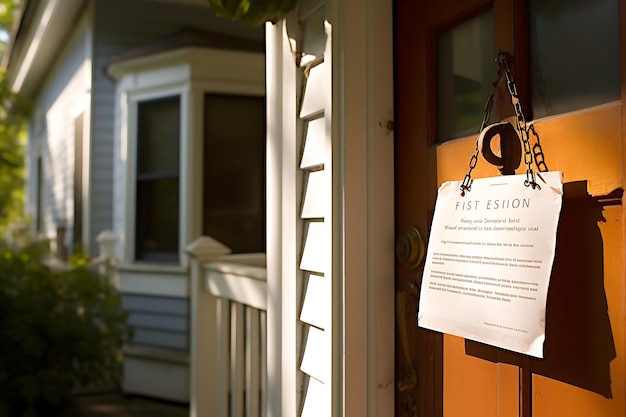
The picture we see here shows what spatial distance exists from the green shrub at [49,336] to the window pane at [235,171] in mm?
998

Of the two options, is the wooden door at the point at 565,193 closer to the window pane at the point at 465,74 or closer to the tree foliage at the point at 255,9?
the window pane at the point at 465,74

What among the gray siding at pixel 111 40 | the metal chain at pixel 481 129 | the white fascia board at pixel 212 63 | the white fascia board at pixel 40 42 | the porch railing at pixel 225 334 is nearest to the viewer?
the metal chain at pixel 481 129

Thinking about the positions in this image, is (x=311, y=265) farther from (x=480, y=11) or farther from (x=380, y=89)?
(x=480, y=11)

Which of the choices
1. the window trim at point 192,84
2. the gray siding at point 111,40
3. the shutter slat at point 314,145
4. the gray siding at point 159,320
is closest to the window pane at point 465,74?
the shutter slat at point 314,145

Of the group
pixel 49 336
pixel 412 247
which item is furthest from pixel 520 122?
pixel 49 336

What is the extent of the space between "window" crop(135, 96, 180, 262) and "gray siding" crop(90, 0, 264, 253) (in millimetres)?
336

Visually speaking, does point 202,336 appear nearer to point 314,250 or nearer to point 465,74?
point 314,250

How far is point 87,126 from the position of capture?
5914 millimetres

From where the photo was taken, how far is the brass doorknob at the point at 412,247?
1444 millimetres

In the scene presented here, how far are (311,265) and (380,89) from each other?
0.46 meters

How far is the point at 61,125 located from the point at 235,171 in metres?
3.49

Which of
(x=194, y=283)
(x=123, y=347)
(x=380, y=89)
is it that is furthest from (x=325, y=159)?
(x=123, y=347)

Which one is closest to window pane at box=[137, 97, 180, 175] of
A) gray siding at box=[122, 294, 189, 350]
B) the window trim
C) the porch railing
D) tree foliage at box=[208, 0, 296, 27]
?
the window trim

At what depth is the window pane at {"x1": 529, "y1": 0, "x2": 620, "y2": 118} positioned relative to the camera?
103 centimetres
